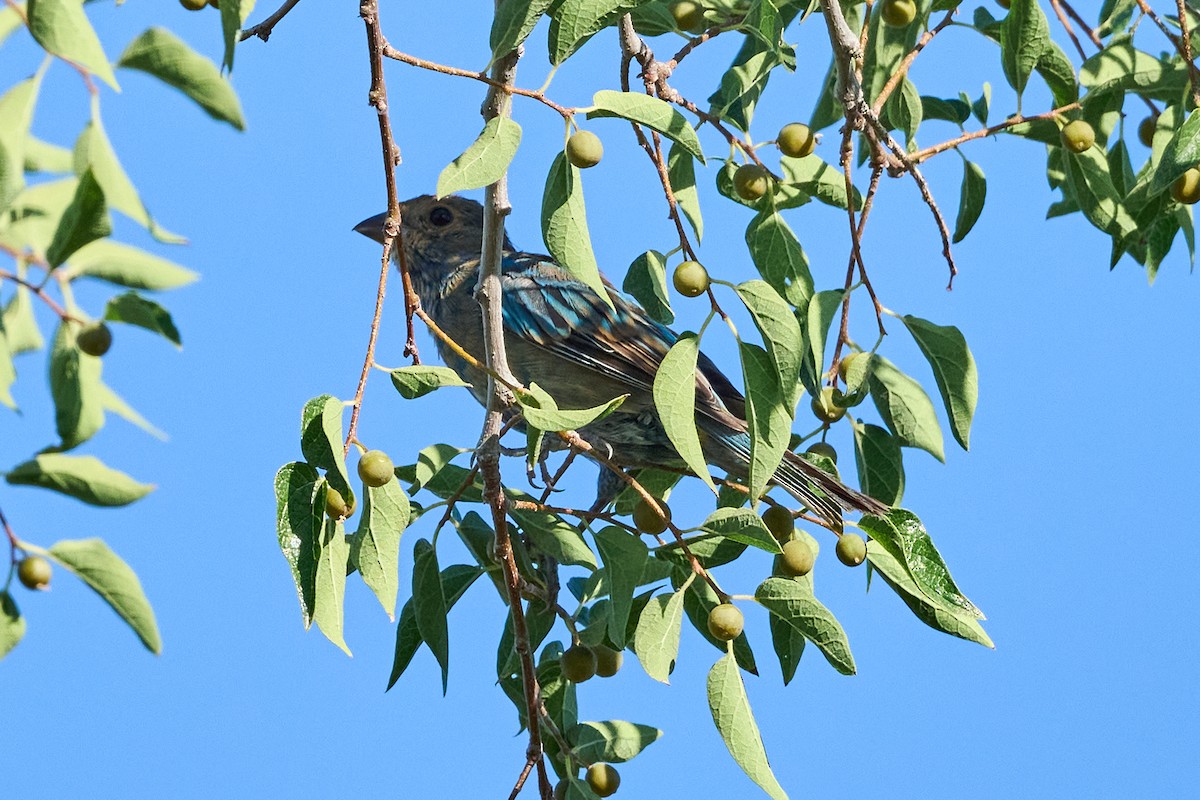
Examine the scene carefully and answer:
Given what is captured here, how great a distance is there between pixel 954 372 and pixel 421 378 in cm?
110

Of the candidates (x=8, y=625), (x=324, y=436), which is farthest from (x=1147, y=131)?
(x=8, y=625)

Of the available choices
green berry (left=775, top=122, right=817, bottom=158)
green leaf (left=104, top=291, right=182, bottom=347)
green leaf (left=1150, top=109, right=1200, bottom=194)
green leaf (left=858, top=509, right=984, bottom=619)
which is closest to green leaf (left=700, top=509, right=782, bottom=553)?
green leaf (left=858, top=509, right=984, bottom=619)

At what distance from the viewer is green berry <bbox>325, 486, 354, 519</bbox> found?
2.35m

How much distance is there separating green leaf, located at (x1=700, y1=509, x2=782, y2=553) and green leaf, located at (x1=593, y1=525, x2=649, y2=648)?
148 millimetres

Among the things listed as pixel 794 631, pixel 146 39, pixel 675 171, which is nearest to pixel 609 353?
pixel 675 171

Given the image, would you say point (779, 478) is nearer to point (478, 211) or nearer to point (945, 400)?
point (945, 400)

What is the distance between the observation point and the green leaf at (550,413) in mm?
2238

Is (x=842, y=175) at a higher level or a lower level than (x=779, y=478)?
higher

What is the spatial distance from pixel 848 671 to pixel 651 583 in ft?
1.46

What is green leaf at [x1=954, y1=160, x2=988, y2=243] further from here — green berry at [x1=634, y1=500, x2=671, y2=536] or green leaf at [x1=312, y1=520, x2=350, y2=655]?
green leaf at [x1=312, y1=520, x2=350, y2=655]

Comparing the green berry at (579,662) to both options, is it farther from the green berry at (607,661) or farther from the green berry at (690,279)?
the green berry at (690,279)

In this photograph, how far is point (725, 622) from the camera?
2.53m

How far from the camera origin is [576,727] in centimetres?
291

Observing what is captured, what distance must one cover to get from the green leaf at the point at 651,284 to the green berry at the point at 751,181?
219 mm
